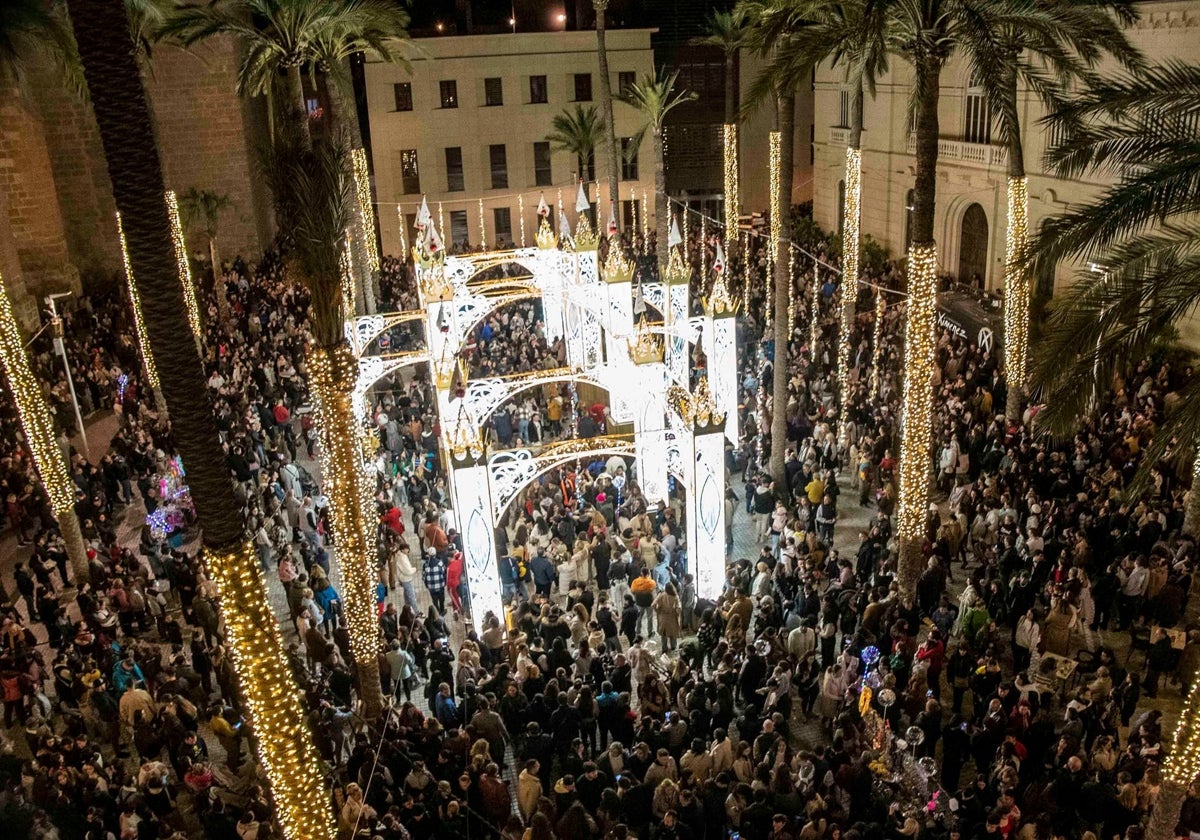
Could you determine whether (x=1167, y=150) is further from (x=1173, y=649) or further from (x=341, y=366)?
(x=341, y=366)

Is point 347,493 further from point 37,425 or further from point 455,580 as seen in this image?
point 37,425

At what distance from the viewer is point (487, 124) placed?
40.9 meters

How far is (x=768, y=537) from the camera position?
15492 millimetres

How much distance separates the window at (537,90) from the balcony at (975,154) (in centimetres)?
1836

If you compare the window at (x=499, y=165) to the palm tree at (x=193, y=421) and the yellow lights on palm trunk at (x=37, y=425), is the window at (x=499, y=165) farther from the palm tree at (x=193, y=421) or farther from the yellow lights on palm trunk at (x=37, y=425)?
the palm tree at (x=193, y=421)

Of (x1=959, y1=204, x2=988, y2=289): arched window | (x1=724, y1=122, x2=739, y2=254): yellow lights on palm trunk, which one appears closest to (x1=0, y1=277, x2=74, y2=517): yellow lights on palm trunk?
(x1=724, y1=122, x2=739, y2=254): yellow lights on palm trunk

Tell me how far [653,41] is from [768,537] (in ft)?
113

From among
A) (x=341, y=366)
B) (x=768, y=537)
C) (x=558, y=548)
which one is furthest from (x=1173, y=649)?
(x=341, y=366)

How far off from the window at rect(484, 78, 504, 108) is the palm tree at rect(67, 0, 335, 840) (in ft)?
117

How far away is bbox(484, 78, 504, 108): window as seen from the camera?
40.6m

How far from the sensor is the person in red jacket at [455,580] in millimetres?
14383

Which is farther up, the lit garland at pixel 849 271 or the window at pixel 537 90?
the window at pixel 537 90

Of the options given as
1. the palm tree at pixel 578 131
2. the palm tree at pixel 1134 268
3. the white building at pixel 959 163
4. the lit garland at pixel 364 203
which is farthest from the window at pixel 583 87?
the palm tree at pixel 1134 268

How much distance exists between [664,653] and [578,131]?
3007cm
